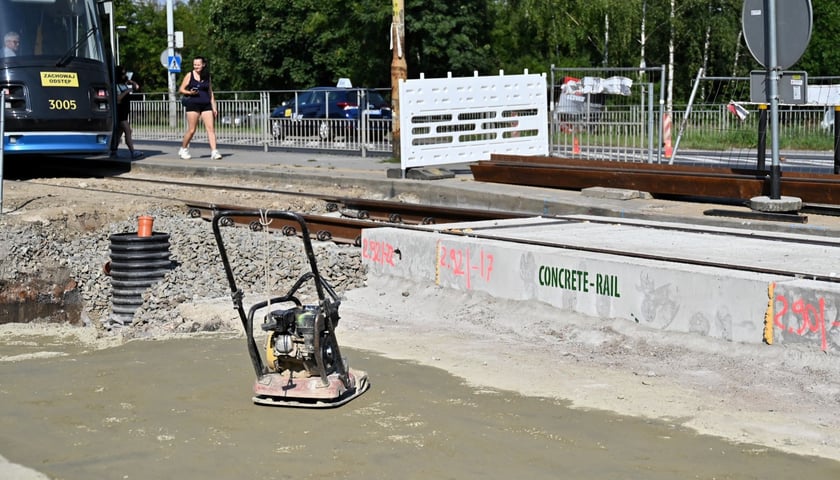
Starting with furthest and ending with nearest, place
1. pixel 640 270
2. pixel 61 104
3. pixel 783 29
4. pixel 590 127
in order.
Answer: pixel 590 127 → pixel 61 104 → pixel 783 29 → pixel 640 270

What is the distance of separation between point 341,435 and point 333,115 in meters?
22.6

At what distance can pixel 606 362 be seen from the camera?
760 centimetres

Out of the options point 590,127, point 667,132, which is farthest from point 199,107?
point 667,132

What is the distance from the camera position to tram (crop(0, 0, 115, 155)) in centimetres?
1866

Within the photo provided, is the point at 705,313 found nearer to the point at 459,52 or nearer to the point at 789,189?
the point at 789,189

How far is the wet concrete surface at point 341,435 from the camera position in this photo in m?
5.42

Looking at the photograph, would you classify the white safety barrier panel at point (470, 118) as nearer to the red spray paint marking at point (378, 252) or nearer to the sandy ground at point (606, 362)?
the red spray paint marking at point (378, 252)

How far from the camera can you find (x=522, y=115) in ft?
63.8

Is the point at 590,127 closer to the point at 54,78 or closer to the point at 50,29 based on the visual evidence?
the point at 54,78

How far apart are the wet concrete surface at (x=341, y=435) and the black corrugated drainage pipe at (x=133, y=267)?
11.3ft

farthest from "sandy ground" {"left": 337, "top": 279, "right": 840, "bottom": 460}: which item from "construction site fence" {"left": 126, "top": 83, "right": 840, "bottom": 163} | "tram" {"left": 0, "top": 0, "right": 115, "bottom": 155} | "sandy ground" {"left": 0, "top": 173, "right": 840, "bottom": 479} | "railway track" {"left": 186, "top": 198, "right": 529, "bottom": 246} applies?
"tram" {"left": 0, "top": 0, "right": 115, "bottom": 155}

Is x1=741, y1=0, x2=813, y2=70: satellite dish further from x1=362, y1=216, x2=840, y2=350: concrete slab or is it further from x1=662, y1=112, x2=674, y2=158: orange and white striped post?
x1=662, y1=112, x2=674, y2=158: orange and white striped post

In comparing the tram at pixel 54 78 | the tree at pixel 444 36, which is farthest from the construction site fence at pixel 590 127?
Answer: the tree at pixel 444 36

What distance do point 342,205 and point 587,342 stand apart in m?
8.11
